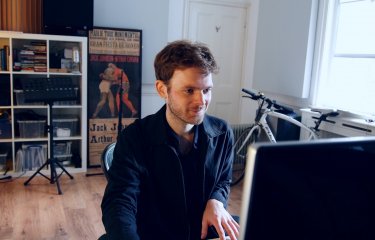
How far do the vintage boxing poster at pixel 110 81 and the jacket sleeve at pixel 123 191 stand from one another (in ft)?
9.91

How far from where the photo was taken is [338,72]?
3.80m

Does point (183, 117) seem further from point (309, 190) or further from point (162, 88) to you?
point (309, 190)

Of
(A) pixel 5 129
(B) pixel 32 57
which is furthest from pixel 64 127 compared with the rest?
(B) pixel 32 57

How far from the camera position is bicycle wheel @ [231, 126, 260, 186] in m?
4.09

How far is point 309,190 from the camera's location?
659mm

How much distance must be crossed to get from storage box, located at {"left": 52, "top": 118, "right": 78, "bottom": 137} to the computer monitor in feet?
12.8

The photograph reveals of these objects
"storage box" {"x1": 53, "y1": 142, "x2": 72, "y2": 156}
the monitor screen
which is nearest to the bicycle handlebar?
the monitor screen

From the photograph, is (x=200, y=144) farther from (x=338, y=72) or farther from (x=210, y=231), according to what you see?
(x=338, y=72)

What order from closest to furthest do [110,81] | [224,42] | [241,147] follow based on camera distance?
1. [241,147]
2. [110,81]
3. [224,42]

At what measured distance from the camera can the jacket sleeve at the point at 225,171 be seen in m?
1.47

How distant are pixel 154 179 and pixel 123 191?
5.8 inches

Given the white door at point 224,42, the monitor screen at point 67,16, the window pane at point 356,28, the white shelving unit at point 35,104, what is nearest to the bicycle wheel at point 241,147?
the white door at point 224,42

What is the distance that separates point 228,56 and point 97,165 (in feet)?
7.19

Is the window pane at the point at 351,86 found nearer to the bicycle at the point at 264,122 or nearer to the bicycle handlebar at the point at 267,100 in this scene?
the bicycle at the point at 264,122
